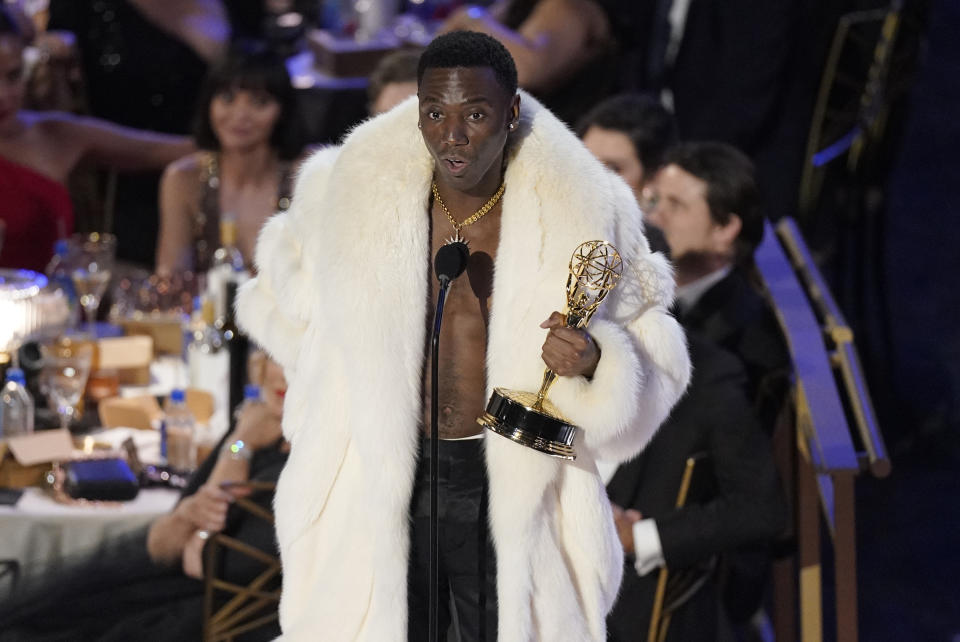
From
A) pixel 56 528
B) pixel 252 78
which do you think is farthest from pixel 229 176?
pixel 56 528

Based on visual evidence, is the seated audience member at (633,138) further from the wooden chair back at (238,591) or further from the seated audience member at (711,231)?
the wooden chair back at (238,591)

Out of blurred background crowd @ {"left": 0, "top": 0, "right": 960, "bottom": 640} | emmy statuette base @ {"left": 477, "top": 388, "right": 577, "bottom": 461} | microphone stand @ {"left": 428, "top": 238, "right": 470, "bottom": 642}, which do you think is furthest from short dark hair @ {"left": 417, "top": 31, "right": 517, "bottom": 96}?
blurred background crowd @ {"left": 0, "top": 0, "right": 960, "bottom": 640}

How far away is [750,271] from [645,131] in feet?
1.87

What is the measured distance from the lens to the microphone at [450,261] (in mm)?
2166

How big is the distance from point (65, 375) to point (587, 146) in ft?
4.75

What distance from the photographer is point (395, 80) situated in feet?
14.0

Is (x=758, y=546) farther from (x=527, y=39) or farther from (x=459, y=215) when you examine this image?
(x=527, y=39)

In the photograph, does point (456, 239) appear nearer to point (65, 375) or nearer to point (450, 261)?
point (450, 261)

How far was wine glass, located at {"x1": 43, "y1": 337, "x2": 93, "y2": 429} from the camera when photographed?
351 centimetres

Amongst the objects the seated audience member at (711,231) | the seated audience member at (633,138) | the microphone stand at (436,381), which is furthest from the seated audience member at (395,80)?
the microphone stand at (436,381)

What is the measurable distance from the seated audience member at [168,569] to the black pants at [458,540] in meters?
0.78

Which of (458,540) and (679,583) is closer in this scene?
(458,540)

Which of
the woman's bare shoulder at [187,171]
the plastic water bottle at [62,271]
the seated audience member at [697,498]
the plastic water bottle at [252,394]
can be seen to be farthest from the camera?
the woman's bare shoulder at [187,171]

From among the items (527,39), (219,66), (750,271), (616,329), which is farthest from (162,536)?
(527,39)
